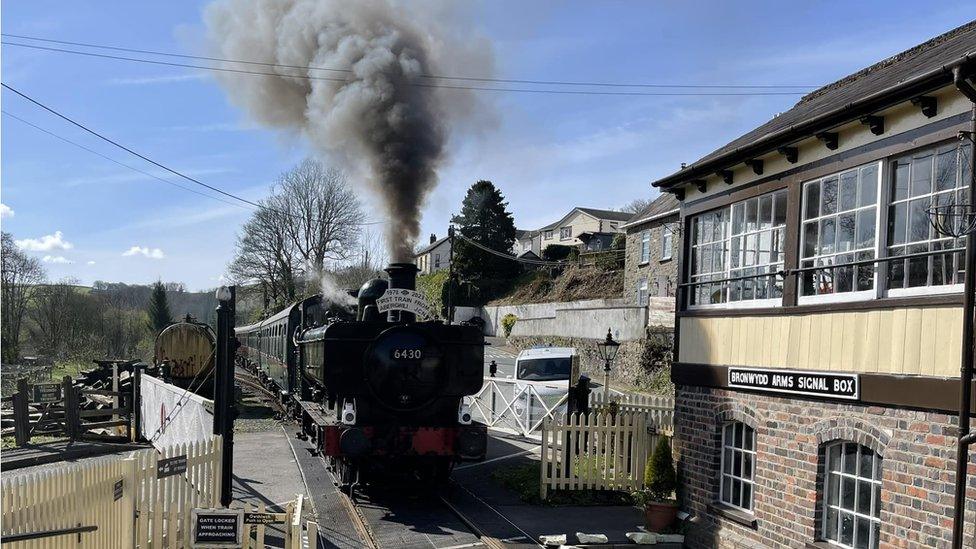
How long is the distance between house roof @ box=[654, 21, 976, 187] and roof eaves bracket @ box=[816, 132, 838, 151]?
0.06 metres

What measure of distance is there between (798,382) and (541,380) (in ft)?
43.5

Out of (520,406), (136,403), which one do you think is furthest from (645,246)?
(136,403)

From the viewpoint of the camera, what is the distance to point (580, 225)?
72.5 meters

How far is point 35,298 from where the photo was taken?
4469cm

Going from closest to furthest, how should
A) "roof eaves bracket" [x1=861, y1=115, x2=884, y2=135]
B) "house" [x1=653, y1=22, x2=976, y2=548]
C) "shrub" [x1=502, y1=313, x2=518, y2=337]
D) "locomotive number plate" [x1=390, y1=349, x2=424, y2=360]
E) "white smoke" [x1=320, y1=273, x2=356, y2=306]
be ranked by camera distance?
"house" [x1=653, y1=22, x2=976, y2=548]
"roof eaves bracket" [x1=861, y1=115, x2=884, y2=135]
"locomotive number plate" [x1=390, y1=349, x2=424, y2=360]
"white smoke" [x1=320, y1=273, x2=356, y2=306]
"shrub" [x1=502, y1=313, x2=518, y2=337]

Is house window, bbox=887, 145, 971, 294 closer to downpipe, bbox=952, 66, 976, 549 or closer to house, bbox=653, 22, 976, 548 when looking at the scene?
house, bbox=653, 22, 976, 548

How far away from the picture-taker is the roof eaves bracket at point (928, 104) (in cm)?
611

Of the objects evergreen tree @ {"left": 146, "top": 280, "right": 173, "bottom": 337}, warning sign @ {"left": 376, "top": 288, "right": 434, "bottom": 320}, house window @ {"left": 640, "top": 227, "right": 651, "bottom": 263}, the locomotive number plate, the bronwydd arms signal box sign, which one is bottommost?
evergreen tree @ {"left": 146, "top": 280, "right": 173, "bottom": 337}

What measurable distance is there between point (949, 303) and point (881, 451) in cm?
137

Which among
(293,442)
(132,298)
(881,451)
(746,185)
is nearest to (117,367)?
(293,442)

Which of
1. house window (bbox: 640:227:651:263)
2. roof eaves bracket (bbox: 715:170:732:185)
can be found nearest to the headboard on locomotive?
house window (bbox: 640:227:651:263)

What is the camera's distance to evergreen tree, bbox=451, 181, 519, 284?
161 feet

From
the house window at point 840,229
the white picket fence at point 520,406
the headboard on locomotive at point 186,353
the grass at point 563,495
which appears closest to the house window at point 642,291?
the white picket fence at point 520,406

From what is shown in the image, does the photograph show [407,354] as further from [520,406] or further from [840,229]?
[520,406]
